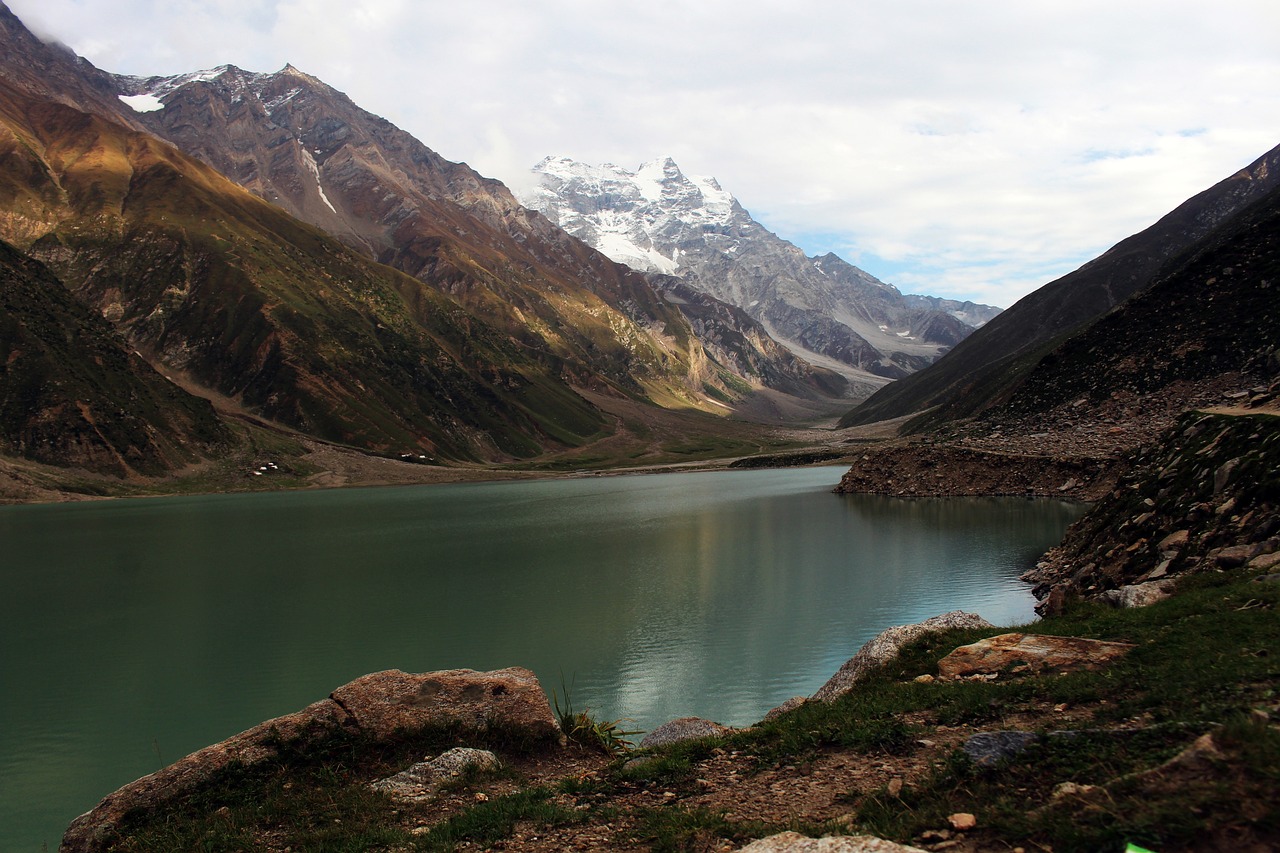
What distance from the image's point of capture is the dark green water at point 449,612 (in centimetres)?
2280

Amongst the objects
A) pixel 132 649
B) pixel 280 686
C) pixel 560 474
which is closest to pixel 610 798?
pixel 280 686

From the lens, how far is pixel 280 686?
26.1 m

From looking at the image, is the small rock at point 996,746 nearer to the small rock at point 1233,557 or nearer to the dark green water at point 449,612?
the small rock at point 1233,557

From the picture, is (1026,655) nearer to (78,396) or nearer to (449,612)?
(449,612)

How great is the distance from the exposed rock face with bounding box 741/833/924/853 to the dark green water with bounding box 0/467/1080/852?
14238mm

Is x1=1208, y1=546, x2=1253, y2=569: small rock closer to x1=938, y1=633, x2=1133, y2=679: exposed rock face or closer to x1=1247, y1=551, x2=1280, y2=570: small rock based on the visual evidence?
x1=1247, y1=551, x2=1280, y2=570: small rock

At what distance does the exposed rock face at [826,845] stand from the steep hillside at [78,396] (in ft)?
564

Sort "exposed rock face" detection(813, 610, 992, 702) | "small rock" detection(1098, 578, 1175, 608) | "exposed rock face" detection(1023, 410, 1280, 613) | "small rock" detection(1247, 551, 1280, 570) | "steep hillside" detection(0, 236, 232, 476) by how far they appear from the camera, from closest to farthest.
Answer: "small rock" detection(1247, 551, 1280, 570), "small rock" detection(1098, 578, 1175, 608), "exposed rock face" detection(813, 610, 992, 702), "exposed rock face" detection(1023, 410, 1280, 613), "steep hillside" detection(0, 236, 232, 476)

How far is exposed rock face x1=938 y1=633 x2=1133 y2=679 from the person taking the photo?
12.2m

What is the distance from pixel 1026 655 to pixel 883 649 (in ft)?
13.0

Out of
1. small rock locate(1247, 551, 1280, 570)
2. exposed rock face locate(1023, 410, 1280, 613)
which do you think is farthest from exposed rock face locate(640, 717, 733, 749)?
small rock locate(1247, 551, 1280, 570)

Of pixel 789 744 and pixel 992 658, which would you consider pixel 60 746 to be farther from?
pixel 992 658

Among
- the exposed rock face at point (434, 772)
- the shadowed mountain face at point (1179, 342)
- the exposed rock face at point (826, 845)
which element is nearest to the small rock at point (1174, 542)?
the exposed rock face at point (826, 845)

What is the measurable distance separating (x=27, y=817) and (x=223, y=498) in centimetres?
13258
